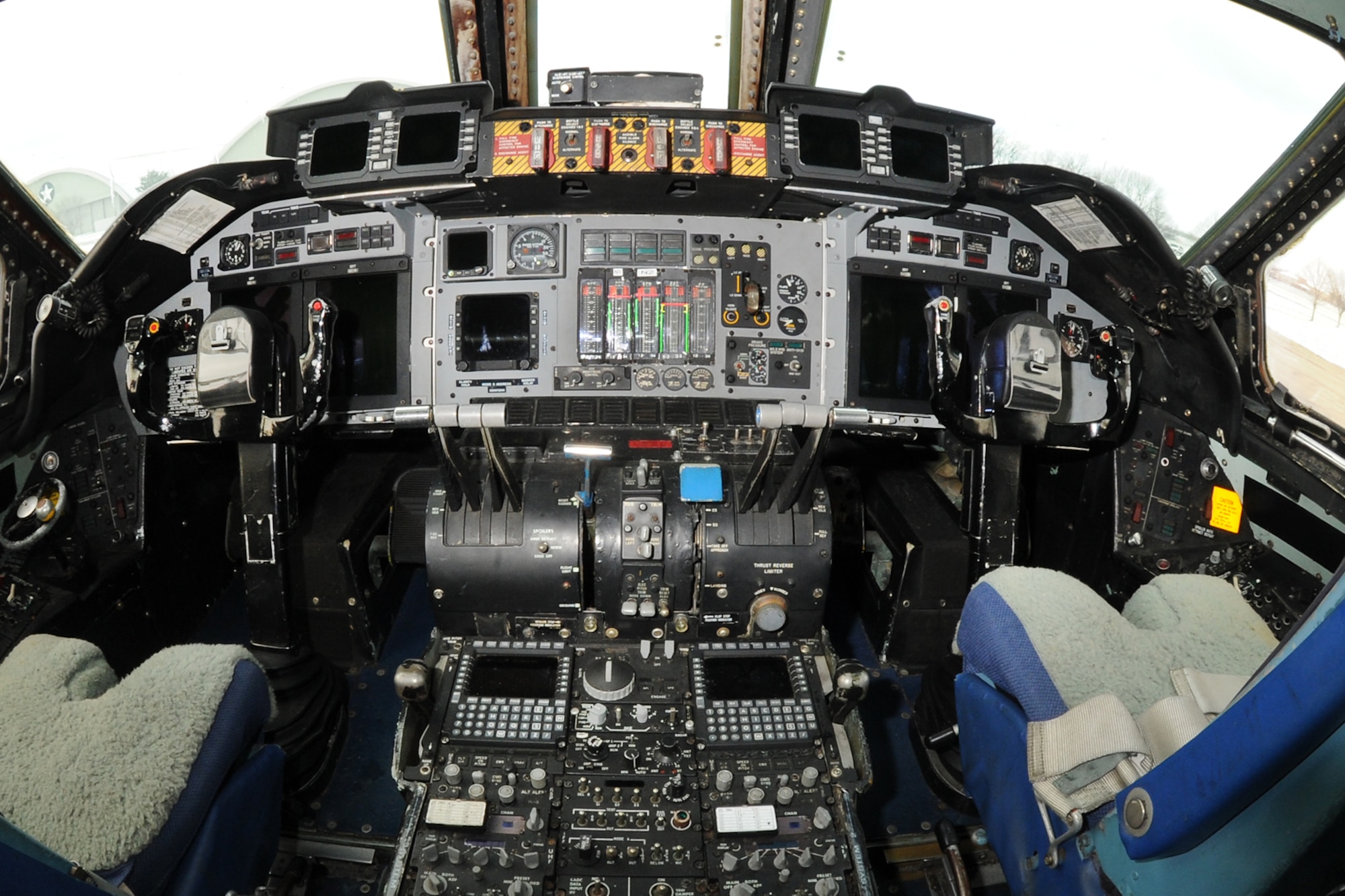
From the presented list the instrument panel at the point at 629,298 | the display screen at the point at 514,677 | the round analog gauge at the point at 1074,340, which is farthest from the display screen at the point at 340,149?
the round analog gauge at the point at 1074,340

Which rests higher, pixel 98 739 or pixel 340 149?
pixel 340 149

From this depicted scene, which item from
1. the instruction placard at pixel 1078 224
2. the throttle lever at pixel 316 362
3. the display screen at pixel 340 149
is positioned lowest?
the throttle lever at pixel 316 362

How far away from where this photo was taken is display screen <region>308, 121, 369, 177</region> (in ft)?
11.0

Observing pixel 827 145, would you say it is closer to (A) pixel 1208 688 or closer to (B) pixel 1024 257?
(B) pixel 1024 257

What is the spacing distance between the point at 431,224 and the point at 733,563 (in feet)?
7.07

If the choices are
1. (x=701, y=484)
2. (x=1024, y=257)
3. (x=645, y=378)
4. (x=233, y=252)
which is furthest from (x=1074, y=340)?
(x=233, y=252)

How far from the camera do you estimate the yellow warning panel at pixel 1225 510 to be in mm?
3357

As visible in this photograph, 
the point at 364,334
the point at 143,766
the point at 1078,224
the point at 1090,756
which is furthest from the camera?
the point at 364,334

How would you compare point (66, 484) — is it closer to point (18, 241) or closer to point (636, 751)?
point (18, 241)

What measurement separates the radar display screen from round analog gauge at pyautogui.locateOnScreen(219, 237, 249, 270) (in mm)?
3008

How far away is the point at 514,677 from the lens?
8.98 feet

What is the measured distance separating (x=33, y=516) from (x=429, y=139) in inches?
83.6

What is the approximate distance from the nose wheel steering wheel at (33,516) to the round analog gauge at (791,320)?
3.05 m

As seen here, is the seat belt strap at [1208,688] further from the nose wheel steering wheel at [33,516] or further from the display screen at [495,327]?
the nose wheel steering wheel at [33,516]
